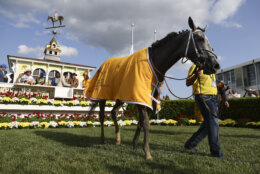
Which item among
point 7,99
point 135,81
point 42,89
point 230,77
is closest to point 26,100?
point 7,99

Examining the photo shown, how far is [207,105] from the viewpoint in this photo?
13.0 feet

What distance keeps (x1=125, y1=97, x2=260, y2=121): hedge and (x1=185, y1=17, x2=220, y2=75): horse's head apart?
10447 millimetres

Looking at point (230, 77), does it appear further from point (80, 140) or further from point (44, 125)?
point (80, 140)

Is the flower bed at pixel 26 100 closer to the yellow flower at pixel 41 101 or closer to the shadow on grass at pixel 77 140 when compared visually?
the yellow flower at pixel 41 101

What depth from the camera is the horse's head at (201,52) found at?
3445 millimetres

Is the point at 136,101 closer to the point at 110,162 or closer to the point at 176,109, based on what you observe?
the point at 110,162

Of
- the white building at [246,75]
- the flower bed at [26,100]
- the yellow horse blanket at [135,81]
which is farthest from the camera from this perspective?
the white building at [246,75]

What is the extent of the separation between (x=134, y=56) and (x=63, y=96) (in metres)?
8.75

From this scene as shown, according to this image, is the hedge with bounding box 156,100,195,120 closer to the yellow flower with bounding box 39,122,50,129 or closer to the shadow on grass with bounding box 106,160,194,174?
the yellow flower with bounding box 39,122,50,129

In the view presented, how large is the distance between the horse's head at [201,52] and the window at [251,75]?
120 feet

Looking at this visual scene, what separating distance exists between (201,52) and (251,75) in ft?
→ 122

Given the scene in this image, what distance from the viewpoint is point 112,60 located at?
5.09 metres

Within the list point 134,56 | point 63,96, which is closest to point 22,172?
point 134,56

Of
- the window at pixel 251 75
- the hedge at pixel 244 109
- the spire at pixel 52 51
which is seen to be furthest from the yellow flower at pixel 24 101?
the window at pixel 251 75
